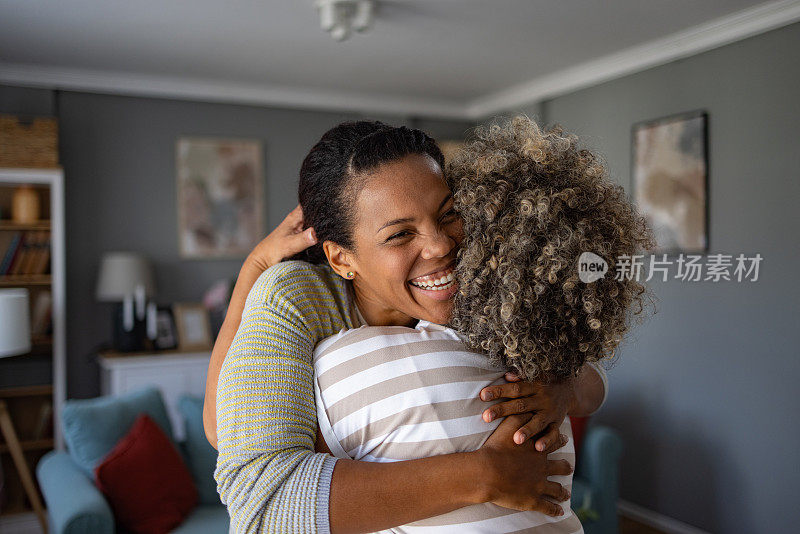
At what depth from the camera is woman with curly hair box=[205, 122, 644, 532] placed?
2.90 feet

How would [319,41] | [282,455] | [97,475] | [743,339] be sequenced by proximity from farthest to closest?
[319,41], [743,339], [97,475], [282,455]

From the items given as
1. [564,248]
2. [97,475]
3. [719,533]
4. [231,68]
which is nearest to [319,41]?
[231,68]

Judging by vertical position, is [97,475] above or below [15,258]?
below

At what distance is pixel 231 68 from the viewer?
4535 mm

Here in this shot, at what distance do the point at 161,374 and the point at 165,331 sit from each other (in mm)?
362

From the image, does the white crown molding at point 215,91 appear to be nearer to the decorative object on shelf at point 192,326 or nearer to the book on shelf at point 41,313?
the book on shelf at point 41,313

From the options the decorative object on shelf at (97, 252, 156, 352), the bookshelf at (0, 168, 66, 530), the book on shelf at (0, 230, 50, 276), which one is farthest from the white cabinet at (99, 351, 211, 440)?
the book on shelf at (0, 230, 50, 276)

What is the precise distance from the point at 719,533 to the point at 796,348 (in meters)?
1.24

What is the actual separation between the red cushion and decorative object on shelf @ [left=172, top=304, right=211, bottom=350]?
1.69 meters

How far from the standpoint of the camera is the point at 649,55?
4.11 metres

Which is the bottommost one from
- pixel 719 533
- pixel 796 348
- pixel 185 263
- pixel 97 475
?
pixel 719 533

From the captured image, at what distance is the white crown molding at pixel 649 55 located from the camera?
3406 mm

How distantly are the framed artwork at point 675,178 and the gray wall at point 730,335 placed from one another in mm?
61

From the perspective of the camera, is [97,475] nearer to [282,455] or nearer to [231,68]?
[282,455]
